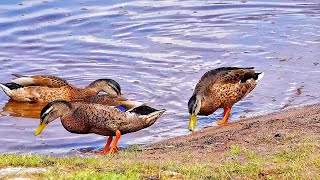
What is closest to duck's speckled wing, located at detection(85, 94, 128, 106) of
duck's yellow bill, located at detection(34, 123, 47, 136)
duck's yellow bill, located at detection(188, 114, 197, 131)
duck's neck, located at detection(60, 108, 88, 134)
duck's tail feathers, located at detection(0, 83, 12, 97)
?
duck's neck, located at detection(60, 108, 88, 134)

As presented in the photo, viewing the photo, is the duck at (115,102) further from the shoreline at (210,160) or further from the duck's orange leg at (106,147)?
the shoreline at (210,160)

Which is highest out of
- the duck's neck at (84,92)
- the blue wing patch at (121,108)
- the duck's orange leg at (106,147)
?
the blue wing patch at (121,108)

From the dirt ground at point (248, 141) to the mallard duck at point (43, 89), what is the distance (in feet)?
13.2

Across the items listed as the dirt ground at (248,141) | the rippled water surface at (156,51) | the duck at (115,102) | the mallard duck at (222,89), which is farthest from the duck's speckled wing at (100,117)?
the mallard duck at (222,89)

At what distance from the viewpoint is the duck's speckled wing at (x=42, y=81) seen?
1338 cm

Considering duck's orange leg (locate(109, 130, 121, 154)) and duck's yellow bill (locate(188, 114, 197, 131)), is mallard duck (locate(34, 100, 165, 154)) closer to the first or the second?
duck's orange leg (locate(109, 130, 121, 154))

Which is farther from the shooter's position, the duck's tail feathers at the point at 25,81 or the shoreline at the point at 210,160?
the duck's tail feathers at the point at 25,81

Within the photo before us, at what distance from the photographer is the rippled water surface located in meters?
12.2

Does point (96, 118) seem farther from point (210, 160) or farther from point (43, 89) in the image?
point (43, 89)

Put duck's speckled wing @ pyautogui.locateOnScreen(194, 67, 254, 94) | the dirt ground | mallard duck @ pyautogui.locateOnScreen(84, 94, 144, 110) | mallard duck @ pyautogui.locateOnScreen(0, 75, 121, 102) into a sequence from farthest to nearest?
mallard duck @ pyautogui.locateOnScreen(0, 75, 121, 102), duck's speckled wing @ pyautogui.locateOnScreen(194, 67, 254, 94), mallard duck @ pyautogui.locateOnScreen(84, 94, 144, 110), the dirt ground

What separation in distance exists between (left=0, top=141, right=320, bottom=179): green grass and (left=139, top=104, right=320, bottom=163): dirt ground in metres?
0.29

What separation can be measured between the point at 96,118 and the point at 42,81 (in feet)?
10.6

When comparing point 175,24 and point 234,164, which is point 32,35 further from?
point 234,164

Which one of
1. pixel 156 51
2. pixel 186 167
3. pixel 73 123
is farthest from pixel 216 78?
pixel 186 167
